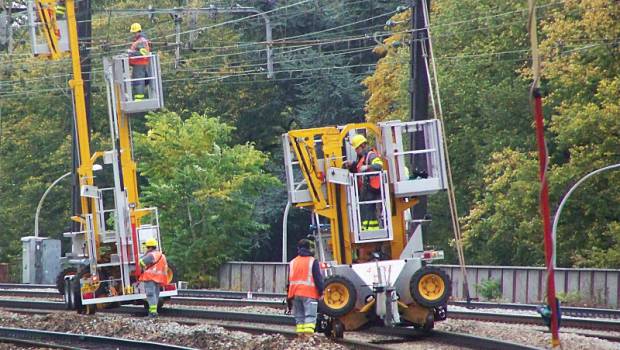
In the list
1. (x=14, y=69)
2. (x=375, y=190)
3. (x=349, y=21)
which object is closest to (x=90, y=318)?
(x=375, y=190)

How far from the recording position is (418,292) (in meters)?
18.8

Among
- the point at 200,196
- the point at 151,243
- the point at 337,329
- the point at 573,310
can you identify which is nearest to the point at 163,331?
the point at 337,329

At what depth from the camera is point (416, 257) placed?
19.3 metres

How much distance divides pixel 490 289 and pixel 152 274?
37.9ft

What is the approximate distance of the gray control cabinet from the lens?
46.7m

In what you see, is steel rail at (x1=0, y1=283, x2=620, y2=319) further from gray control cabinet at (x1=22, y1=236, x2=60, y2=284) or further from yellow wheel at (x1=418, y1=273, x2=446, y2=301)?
gray control cabinet at (x1=22, y1=236, x2=60, y2=284)

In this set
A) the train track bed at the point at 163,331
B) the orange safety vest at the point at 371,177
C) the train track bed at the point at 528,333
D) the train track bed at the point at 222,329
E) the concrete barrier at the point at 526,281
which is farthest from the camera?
Result: the concrete barrier at the point at 526,281

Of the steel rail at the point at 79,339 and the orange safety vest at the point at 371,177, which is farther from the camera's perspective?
the steel rail at the point at 79,339

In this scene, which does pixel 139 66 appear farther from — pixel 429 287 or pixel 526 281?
pixel 526 281

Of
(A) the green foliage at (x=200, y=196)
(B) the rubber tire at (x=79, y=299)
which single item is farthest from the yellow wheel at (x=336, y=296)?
(A) the green foliage at (x=200, y=196)

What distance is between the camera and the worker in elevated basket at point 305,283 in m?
18.7

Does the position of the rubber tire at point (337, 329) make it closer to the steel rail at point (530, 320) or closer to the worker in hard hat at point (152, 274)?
the steel rail at point (530, 320)

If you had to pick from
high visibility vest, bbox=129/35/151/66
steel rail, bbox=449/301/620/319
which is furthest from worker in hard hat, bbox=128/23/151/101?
steel rail, bbox=449/301/620/319

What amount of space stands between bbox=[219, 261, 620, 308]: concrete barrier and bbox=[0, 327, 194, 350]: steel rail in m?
11.1
